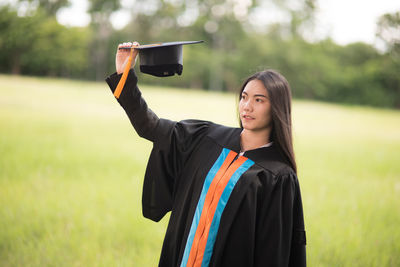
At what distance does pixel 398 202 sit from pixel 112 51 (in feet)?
120

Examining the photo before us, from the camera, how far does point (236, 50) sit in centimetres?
4275

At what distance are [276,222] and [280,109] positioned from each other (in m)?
0.64

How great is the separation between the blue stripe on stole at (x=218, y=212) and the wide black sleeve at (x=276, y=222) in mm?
169

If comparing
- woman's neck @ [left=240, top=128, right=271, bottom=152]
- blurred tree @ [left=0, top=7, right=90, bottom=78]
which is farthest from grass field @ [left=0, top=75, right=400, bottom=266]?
blurred tree @ [left=0, top=7, right=90, bottom=78]

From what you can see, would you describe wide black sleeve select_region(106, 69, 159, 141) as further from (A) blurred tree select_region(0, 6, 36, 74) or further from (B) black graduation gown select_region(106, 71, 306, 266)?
(A) blurred tree select_region(0, 6, 36, 74)

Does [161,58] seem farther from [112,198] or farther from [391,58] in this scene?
[391,58]

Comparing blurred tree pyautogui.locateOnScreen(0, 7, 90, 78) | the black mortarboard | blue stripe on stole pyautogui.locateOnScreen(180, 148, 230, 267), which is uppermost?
blurred tree pyautogui.locateOnScreen(0, 7, 90, 78)

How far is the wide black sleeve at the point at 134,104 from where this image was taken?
5.85 feet

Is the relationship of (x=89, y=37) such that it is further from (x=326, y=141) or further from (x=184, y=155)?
(x=184, y=155)

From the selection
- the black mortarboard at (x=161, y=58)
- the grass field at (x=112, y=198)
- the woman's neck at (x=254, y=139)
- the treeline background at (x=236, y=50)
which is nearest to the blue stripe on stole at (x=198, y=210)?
the woman's neck at (x=254, y=139)

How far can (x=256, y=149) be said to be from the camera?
6.11 feet

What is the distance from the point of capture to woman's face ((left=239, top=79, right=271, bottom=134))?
182 centimetres

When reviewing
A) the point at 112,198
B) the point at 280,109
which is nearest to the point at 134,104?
the point at 280,109

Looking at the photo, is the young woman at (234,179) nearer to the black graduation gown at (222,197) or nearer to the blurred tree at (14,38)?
the black graduation gown at (222,197)
